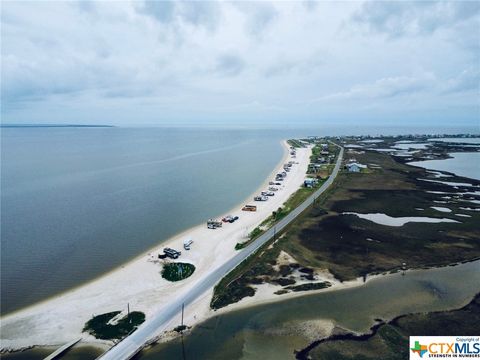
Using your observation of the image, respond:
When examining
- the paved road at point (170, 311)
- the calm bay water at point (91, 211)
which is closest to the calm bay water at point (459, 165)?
the calm bay water at point (91, 211)

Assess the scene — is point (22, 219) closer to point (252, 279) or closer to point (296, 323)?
point (252, 279)

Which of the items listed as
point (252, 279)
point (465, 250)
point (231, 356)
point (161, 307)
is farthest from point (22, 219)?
point (465, 250)

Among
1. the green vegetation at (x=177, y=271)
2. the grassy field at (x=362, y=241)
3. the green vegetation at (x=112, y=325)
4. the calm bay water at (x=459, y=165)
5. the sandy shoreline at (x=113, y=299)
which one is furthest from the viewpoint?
the calm bay water at (x=459, y=165)

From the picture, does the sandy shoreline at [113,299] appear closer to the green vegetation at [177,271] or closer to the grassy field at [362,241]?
the green vegetation at [177,271]

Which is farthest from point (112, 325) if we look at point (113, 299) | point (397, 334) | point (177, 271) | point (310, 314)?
point (397, 334)

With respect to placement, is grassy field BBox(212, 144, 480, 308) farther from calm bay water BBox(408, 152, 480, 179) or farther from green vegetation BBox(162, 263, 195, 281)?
calm bay water BBox(408, 152, 480, 179)

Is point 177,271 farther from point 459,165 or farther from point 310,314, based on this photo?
point 459,165
